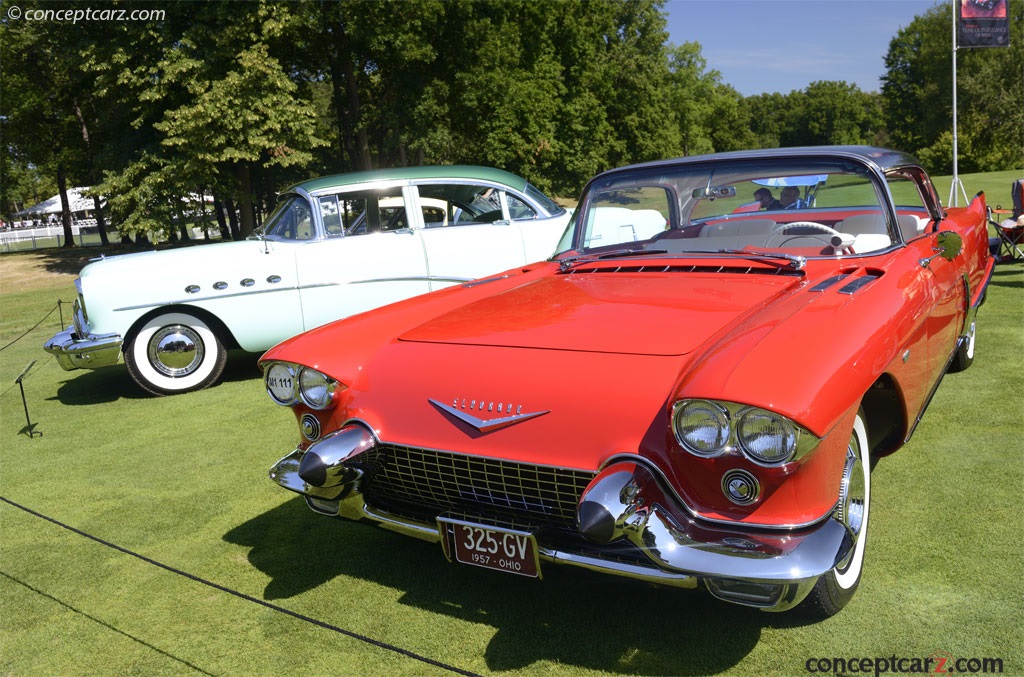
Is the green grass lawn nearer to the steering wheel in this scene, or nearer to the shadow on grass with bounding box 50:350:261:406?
the steering wheel

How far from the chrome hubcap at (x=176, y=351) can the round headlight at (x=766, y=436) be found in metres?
5.80

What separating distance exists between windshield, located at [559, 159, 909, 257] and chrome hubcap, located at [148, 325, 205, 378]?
13.2 feet

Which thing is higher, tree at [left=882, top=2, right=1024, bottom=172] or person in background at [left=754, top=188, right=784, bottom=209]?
tree at [left=882, top=2, right=1024, bottom=172]

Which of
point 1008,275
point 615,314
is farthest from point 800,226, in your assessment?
point 1008,275

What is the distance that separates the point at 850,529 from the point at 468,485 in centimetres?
125

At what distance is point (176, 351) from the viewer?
7.03 metres

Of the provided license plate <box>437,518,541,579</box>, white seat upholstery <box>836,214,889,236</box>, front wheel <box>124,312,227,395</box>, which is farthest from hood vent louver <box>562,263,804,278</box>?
front wheel <box>124,312,227,395</box>

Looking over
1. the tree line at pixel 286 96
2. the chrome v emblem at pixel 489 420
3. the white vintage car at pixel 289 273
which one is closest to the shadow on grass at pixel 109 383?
the white vintage car at pixel 289 273

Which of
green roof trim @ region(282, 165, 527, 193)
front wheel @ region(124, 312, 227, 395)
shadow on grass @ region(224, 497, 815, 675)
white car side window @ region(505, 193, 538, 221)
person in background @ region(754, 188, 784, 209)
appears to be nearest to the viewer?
shadow on grass @ region(224, 497, 815, 675)

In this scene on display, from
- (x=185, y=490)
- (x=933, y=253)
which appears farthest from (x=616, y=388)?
(x=185, y=490)

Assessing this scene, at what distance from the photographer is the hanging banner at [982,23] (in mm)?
15039

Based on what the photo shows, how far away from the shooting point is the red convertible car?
239 cm

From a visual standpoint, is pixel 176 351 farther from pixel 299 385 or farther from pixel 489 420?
pixel 489 420

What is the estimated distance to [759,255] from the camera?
Answer: 11.9 ft
